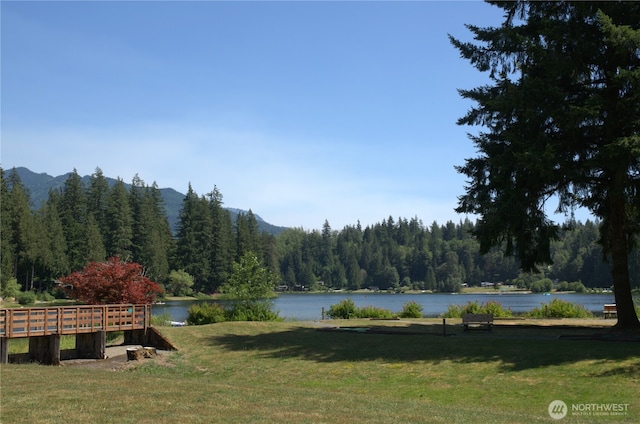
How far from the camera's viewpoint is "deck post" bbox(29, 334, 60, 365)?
23.3 metres

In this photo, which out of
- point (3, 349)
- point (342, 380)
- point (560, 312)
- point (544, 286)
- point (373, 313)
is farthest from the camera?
point (544, 286)

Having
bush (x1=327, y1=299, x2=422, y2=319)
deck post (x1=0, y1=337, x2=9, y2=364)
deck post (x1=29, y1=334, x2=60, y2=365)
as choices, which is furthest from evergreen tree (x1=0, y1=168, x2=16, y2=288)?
deck post (x1=0, y1=337, x2=9, y2=364)

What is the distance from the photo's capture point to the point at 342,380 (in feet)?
61.0

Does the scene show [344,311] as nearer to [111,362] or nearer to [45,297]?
[111,362]

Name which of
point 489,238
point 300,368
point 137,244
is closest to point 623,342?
point 489,238

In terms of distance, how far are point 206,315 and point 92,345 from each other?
416 inches

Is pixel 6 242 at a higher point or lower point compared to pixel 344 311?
higher

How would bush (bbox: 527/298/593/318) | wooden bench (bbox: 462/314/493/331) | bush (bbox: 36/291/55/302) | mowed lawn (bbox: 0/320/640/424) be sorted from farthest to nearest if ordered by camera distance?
bush (bbox: 36/291/55/302) → bush (bbox: 527/298/593/318) → wooden bench (bbox: 462/314/493/331) → mowed lawn (bbox: 0/320/640/424)

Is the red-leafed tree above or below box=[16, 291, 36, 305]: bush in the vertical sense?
above

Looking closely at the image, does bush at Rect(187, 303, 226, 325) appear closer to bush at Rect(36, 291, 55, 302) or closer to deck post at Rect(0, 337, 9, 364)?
deck post at Rect(0, 337, 9, 364)

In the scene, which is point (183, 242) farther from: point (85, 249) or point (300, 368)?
point (300, 368)

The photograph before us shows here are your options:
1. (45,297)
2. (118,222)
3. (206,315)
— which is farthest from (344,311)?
(118,222)

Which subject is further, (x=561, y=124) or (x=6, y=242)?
(x=6, y=242)

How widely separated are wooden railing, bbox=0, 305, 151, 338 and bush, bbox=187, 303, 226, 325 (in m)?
7.85
